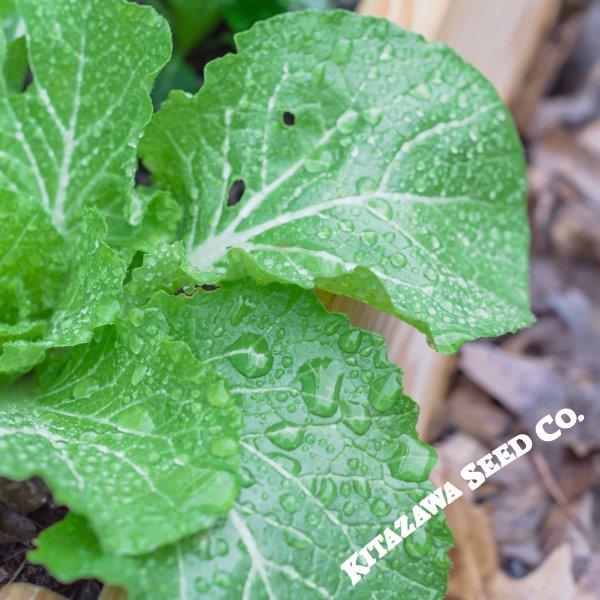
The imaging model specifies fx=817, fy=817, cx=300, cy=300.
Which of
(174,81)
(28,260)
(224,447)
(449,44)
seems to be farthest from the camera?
(174,81)

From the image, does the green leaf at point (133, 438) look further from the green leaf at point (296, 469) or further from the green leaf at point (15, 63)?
the green leaf at point (15, 63)

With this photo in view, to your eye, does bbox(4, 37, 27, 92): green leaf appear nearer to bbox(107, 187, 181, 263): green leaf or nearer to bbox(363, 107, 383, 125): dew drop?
bbox(107, 187, 181, 263): green leaf

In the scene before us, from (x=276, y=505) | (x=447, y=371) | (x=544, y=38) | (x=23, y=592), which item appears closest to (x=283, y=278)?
(x=276, y=505)

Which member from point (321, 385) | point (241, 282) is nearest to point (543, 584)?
point (321, 385)

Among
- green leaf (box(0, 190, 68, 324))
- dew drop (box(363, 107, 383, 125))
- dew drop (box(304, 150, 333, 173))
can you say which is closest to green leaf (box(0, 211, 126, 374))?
green leaf (box(0, 190, 68, 324))

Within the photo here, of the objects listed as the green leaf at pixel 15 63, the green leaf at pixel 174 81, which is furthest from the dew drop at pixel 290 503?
the green leaf at pixel 174 81

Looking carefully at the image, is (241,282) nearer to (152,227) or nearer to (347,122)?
(152,227)

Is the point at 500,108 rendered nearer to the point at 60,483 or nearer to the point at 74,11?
the point at 74,11

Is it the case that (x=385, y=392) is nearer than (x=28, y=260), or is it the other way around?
(x=385, y=392)
